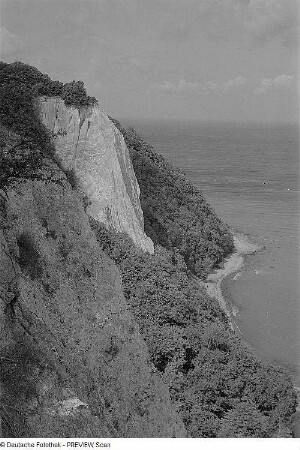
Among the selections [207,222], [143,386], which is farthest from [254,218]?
[143,386]

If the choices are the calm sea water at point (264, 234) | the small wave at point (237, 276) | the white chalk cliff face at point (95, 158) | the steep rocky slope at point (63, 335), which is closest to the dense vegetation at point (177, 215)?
the small wave at point (237, 276)

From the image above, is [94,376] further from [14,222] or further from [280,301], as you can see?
[280,301]

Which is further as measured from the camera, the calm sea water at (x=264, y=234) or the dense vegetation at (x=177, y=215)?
the dense vegetation at (x=177, y=215)

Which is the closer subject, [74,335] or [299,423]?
[74,335]

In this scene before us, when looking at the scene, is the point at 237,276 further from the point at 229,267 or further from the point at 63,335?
the point at 63,335

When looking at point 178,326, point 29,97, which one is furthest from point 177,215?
point 178,326

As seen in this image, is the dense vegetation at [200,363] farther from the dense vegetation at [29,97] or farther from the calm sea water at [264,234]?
the dense vegetation at [29,97]
